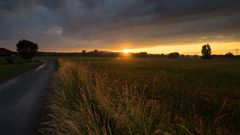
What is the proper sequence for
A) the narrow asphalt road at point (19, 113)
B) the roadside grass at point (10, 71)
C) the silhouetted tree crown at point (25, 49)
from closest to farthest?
the narrow asphalt road at point (19, 113)
the roadside grass at point (10, 71)
the silhouetted tree crown at point (25, 49)

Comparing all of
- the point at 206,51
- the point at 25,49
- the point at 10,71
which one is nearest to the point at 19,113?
the point at 10,71

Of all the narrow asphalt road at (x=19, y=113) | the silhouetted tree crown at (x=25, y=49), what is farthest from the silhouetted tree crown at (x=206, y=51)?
the narrow asphalt road at (x=19, y=113)

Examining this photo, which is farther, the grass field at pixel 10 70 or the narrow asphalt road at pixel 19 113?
the grass field at pixel 10 70

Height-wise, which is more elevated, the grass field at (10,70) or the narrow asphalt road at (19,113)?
the narrow asphalt road at (19,113)

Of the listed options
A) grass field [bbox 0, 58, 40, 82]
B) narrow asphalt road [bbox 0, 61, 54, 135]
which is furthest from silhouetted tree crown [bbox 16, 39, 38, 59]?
narrow asphalt road [bbox 0, 61, 54, 135]

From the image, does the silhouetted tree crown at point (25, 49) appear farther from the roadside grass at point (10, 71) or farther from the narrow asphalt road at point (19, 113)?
the narrow asphalt road at point (19, 113)

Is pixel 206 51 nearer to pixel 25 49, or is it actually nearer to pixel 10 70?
pixel 25 49

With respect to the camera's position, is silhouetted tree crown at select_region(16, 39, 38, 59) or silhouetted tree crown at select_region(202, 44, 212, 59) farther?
silhouetted tree crown at select_region(202, 44, 212, 59)

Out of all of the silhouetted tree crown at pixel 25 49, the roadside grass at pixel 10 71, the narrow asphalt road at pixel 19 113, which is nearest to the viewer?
the narrow asphalt road at pixel 19 113

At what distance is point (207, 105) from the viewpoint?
7.18 m

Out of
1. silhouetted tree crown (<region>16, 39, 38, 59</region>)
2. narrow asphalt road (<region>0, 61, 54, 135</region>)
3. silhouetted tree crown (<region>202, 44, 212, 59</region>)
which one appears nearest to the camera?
narrow asphalt road (<region>0, 61, 54, 135</region>)

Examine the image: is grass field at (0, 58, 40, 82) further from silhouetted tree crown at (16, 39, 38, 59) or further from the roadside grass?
silhouetted tree crown at (16, 39, 38, 59)

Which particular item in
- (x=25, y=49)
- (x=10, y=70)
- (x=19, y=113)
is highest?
(x=25, y=49)

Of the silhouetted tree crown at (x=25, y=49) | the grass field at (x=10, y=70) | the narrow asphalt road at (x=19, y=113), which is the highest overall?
the silhouetted tree crown at (x=25, y=49)
